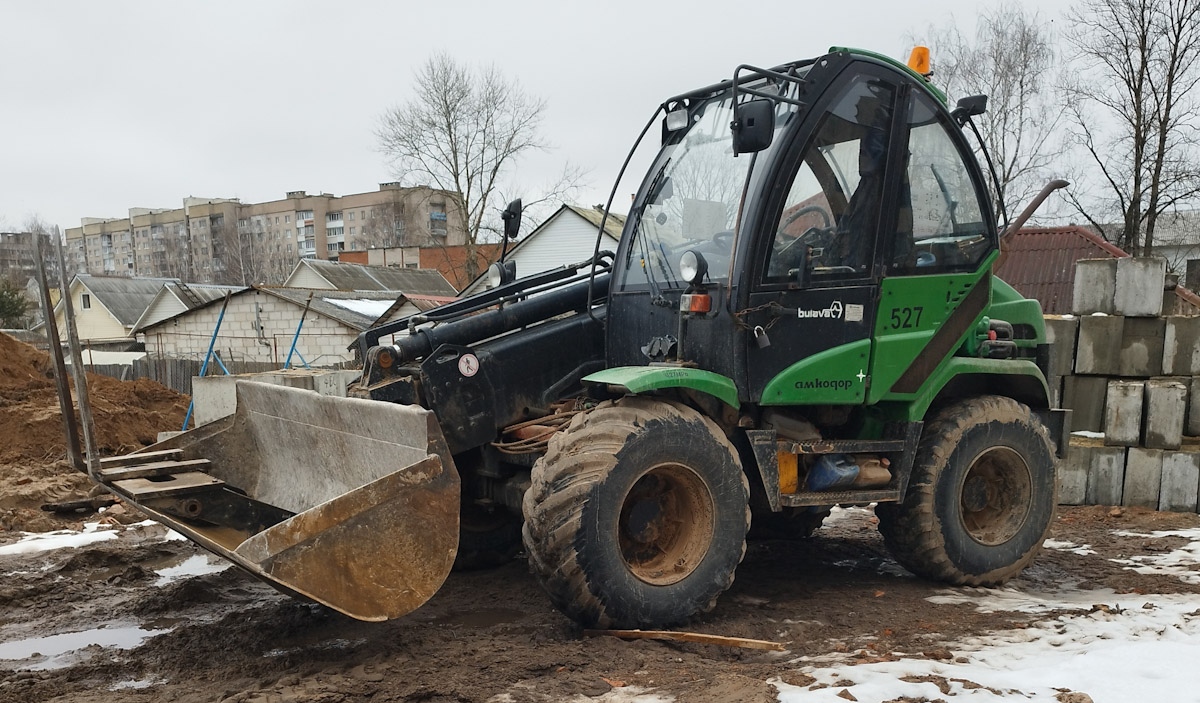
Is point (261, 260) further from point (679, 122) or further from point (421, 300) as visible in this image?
point (679, 122)

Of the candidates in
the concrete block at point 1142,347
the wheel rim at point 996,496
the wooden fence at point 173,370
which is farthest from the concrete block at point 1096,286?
the wooden fence at point 173,370

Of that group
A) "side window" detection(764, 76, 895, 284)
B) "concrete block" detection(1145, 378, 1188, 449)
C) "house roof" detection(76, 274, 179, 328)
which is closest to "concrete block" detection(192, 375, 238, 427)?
"side window" detection(764, 76, 895, 284)

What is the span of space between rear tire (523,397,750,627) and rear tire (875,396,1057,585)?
51.5 inches

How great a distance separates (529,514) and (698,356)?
1.27 meters

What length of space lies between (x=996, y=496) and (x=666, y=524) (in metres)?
2.38

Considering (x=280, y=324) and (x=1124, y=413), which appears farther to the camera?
(x=280, y=324)

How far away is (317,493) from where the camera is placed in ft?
16.6

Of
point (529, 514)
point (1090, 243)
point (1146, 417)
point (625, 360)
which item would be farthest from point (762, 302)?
point (1090, 243)

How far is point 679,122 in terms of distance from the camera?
512cm

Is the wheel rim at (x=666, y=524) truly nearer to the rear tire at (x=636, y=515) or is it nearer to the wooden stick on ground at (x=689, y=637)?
the rear tire at (x=636, y=515)

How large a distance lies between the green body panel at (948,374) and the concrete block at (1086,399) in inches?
123

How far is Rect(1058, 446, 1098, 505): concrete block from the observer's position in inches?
314

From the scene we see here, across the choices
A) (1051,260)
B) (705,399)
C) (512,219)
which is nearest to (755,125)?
(705,399)

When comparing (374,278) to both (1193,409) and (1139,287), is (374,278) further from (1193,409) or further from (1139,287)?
(1193,409)
